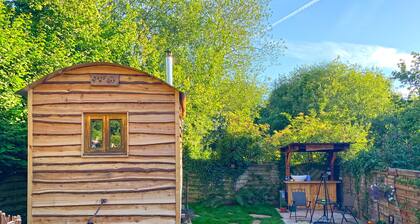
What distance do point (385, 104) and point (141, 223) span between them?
743 inches

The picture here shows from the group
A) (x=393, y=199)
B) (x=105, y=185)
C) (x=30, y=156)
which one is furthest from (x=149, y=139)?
(x=393, y=199)

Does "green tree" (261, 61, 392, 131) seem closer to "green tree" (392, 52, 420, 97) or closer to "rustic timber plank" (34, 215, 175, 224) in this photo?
"green tree" (392, 52, 420, 97)

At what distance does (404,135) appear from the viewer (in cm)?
1014

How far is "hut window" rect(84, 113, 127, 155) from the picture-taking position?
7422mm

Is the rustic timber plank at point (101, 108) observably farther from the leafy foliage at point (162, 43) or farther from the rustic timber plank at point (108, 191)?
the leafy foliage at point (162, 43)

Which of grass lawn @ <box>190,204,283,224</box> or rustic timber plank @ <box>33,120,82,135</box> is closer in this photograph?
rustic timber plank @ <box>33,120,82,135</box>

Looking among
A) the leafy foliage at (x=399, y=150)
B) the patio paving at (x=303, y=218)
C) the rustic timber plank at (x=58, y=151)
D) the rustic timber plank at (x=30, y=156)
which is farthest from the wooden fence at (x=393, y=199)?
the rustic timber plank at (x=30, y=156)

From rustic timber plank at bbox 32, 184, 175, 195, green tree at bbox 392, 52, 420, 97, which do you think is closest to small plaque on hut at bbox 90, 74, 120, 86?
rustic timber plank at bbox 32, 184, 175, 195

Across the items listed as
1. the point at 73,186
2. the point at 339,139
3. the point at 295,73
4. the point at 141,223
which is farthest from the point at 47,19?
the point at 295,73

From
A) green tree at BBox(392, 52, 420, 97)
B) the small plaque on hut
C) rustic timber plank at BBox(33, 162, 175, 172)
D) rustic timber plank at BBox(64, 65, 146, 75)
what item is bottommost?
rustic timber plank at BBox(33, 162, 175, 172)

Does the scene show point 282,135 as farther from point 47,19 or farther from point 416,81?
point 47,19

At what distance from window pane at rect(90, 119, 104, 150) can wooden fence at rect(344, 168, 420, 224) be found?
5.63 meters

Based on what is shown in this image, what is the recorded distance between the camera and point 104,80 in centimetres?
751

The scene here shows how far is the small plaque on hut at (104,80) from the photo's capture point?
749 centimetres
